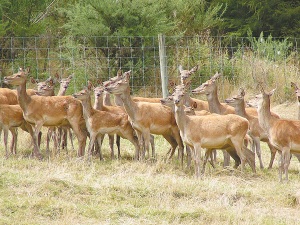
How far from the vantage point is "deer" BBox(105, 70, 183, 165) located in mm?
9500

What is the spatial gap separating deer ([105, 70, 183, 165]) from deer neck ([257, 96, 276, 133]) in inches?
75.3

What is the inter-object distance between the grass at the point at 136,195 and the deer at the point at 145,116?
0.82 m

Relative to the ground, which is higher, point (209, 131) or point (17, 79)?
point (17, 79)

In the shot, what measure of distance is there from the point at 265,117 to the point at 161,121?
7.17 ft

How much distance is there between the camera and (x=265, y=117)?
871 cm

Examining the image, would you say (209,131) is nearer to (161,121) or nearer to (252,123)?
(161,121)

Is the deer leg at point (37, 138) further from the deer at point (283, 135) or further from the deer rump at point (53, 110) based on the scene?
the deer at point (283, 135)

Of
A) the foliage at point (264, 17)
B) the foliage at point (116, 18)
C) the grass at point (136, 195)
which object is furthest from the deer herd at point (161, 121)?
the foliage at point (264, 17)

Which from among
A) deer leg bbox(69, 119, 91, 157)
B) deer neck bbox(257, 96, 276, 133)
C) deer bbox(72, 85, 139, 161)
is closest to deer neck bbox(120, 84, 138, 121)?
deer bbox(72, 85, 139, 161)

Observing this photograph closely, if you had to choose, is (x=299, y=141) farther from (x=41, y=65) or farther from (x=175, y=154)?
(x=41, y=65)

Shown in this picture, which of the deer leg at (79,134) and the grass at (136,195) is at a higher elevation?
the deer leg at (79,134)

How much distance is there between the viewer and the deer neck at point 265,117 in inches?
341

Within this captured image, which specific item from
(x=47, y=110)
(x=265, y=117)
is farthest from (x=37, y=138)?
(x=265, y=117)

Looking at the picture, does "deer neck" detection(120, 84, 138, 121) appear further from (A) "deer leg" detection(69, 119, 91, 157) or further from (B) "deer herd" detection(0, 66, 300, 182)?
(A) "deer leg" detection(69, 119, 91, 157)
